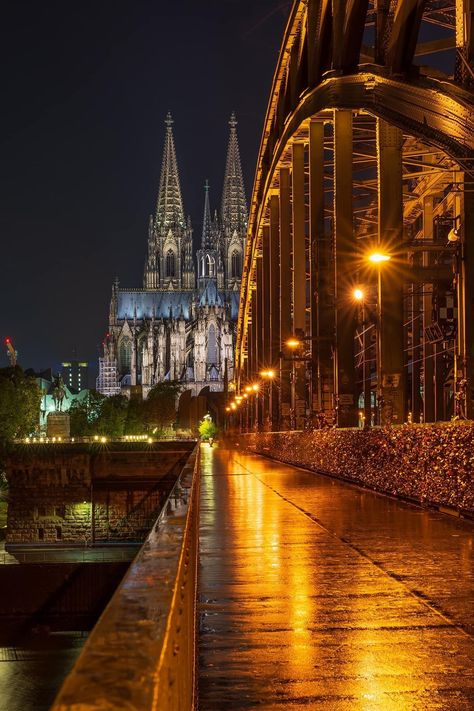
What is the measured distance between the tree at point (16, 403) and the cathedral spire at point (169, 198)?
347 feet

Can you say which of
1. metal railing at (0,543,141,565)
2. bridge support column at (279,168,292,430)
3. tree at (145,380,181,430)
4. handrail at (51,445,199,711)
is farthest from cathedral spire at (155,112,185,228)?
handrail at (51,445,199,711)

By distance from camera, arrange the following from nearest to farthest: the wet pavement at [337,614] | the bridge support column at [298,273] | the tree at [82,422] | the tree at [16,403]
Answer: the wet pavement at [337,614] → the bridge support column at [298,273] → the tree at [16,403] → the tree at [82,422]

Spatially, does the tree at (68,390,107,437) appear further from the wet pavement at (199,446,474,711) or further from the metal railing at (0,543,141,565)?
the wet pavement at (199,446,474,711)

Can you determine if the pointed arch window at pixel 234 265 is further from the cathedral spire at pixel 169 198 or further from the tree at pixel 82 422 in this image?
the tree at pixel 82 422

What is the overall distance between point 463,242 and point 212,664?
2009cm

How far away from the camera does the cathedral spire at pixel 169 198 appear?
193 m

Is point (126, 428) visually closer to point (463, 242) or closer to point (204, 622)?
point (463, 242)

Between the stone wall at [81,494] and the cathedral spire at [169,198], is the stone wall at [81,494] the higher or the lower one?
the lower one

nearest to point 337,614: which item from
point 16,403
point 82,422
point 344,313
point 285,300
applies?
point 344,313

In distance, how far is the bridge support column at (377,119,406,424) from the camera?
23.5 meters

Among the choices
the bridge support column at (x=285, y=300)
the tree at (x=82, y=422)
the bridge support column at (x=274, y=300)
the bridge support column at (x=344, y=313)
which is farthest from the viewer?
the tree at (x=82, y=422)

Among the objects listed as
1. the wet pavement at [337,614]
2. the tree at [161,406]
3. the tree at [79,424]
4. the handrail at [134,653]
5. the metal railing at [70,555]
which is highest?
the tree at [161,406]

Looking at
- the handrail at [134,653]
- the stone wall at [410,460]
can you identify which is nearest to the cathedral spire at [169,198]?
the stone wall at [410,460]

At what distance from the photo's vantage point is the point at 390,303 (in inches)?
945
